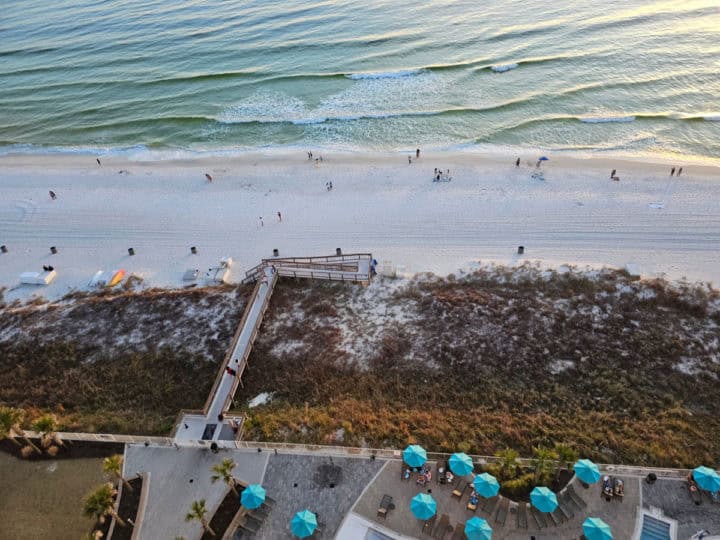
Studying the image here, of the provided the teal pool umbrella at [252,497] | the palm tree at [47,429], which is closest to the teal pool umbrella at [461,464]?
the teal pool umbrella at [252,497]

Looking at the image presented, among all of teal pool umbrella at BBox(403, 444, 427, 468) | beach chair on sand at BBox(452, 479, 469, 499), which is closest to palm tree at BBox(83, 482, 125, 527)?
teal pool umbrella at BBox(403, 444, 427, 468)

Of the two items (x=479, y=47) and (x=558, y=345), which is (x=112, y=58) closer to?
(x=479, y=47)

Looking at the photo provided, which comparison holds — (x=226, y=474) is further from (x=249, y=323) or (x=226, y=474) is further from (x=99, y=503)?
(x=249, y=323)

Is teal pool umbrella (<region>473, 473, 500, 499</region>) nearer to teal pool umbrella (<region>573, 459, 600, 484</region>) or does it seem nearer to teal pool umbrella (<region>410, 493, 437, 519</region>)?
teal pool umbrella (<region>410, 493, 437, 519</region>)

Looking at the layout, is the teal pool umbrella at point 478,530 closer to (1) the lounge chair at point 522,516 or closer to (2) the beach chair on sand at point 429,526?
(2) the beach chair on sand at point 429,526

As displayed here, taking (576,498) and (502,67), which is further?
(502,67)

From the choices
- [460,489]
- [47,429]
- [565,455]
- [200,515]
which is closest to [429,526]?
[460,489]
